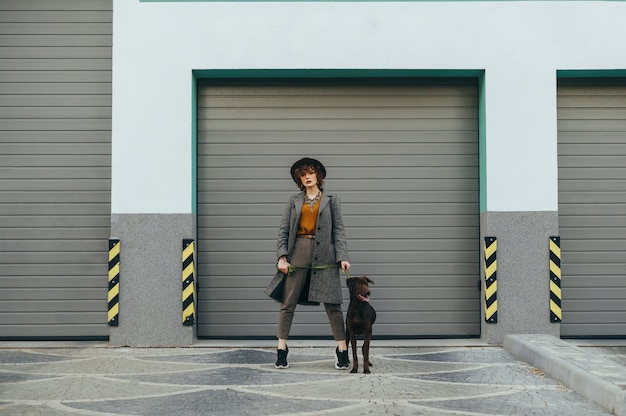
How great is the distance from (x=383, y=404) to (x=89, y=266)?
4929 millimetres

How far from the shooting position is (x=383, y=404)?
6.93 metres

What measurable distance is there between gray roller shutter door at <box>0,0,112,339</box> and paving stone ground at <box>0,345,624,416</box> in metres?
0.70

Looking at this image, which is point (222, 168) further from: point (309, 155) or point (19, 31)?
point (19, 31)

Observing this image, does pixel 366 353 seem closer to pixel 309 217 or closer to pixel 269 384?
pixel 269 384

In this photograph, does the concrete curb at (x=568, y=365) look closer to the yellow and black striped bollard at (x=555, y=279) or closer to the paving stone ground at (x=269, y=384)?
the paving stone ground at (x=269, y=384)

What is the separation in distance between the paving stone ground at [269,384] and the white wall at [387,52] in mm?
2080

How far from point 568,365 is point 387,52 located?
431cm

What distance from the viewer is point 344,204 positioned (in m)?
10.7

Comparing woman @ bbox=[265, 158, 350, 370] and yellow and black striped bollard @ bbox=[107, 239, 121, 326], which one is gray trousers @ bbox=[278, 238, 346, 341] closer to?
woman @ bbox=[265, 158, 350, 370]

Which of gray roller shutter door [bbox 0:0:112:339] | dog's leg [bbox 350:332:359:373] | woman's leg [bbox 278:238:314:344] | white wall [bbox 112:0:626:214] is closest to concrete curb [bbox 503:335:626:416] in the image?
white wall [bbox 112:0:626:214]

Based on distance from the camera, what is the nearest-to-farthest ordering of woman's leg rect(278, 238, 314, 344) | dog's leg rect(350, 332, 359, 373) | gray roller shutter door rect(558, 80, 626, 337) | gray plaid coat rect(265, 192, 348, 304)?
dog's leg rect(350, 332, 359, 373) → gray plaid coat rect(265, 192, 348, 304) → woman's leg rect(278, 238, 314, 344) → gray roller shutter door rect(558, 80, 626, 337)

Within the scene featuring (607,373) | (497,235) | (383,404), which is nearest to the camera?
(383,404)

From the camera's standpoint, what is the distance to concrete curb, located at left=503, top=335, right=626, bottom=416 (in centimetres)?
674

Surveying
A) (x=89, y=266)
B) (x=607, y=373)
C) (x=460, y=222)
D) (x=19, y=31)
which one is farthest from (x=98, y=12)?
(x=607, y=373)
